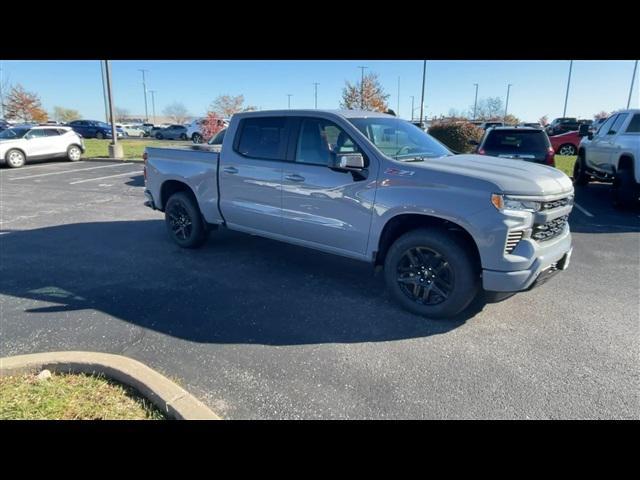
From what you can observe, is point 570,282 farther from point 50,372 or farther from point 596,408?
point 50,372

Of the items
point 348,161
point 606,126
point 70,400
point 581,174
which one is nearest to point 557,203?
point 348,161

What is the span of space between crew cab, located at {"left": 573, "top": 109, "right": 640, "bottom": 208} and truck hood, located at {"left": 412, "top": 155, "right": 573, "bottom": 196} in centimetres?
541

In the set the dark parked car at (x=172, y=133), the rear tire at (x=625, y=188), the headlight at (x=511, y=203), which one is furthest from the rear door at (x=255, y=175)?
the dark parked car at (x=172, y=133)

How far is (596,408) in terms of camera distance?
2.58m

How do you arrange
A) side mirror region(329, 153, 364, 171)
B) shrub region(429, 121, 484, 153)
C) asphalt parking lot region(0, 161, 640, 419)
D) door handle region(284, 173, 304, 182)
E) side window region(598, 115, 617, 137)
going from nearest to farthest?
asphalt parking lot region(0, 161, 640, 419) < side mirror region(329, 153, 364, 171) < door handle region(284, 173, 304, 182) < side window region(598, 115, 617, 137) < shrub region(429, 121, 484, 153)

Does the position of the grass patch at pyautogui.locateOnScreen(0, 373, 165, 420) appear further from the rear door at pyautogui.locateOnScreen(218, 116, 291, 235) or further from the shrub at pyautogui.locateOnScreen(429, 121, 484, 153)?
the shrub at pyautogui.locateOnScreen(429, 121, 484, 153)

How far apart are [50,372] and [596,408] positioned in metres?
3.70

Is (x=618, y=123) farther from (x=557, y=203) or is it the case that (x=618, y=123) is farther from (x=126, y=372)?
(x=126, y=372)

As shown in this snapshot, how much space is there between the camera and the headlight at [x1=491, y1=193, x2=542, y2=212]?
10.7ft

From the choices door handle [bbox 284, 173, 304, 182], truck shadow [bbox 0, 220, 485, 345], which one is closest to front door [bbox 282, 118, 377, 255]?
door handle [bbox 284, 173, 304, 182]

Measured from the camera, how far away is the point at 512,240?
329 cm

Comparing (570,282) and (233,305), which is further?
(570,282)
